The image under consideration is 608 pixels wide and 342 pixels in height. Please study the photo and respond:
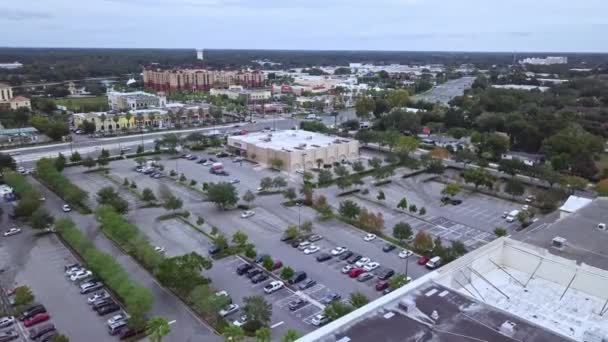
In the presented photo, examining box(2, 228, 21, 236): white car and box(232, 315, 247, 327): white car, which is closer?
box(232, 315, 247, 327): white car

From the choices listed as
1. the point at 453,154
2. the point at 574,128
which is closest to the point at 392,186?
the point at 453,154

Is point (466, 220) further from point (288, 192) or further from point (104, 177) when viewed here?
point (104, 177)

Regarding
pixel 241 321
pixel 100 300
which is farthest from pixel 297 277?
pixel 100 300

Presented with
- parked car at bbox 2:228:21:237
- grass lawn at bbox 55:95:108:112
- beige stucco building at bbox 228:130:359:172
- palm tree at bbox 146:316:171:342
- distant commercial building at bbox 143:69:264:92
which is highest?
distant commercial building at bbox 143:69:264:92

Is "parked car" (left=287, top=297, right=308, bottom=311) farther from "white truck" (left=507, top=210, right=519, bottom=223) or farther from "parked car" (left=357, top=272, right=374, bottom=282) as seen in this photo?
"white truck" (left=507, top=210, right=519, bottom=223)

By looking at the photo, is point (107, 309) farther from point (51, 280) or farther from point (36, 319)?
point (51, 280)

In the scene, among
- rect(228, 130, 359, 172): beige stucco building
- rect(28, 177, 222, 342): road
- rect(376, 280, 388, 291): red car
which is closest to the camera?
rect(28, 177, 222, 342): road

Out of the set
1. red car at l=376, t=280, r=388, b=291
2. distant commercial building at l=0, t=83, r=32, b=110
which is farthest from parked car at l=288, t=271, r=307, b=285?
distant commercial building at l=0, t=83, r=32, b=110
